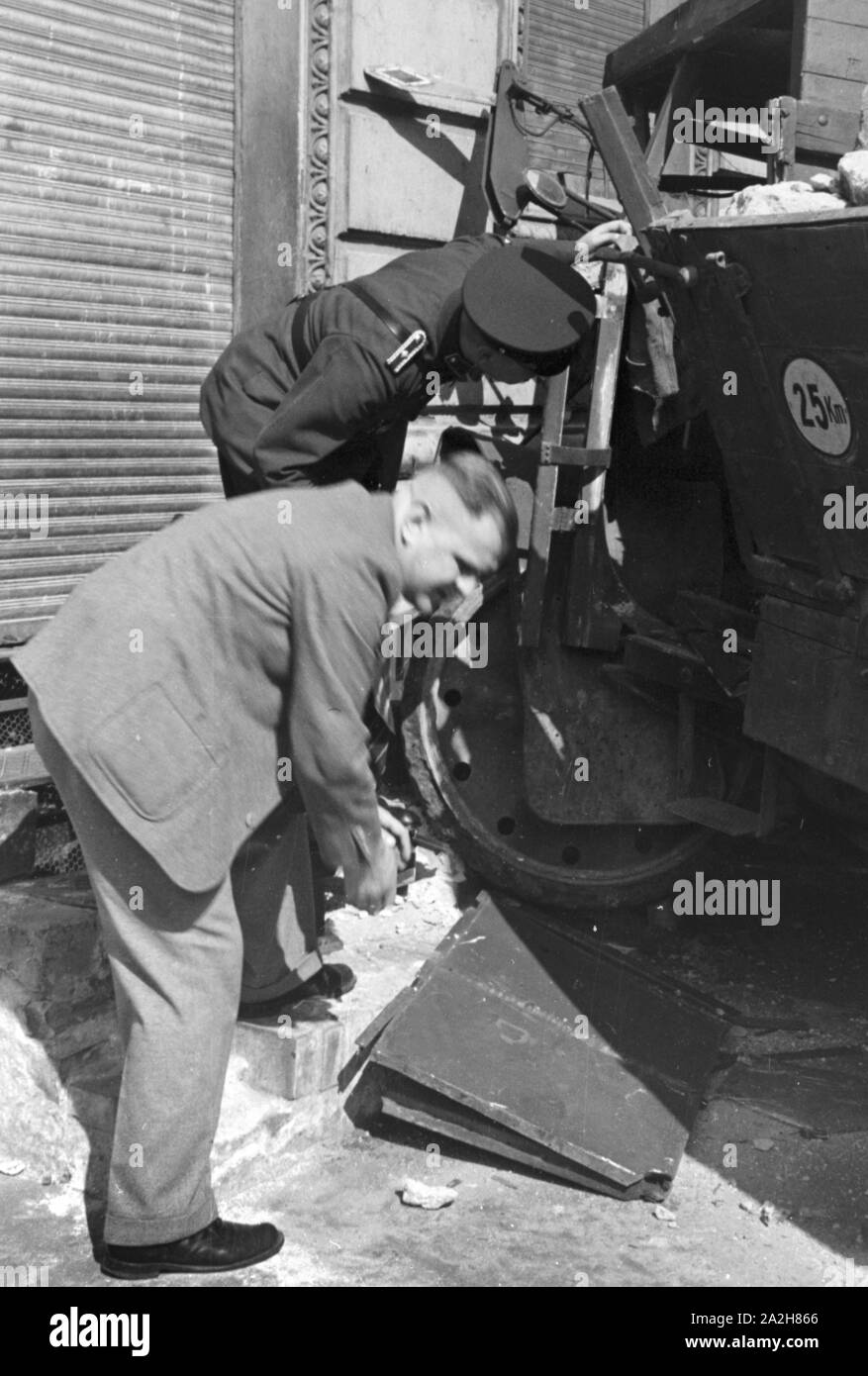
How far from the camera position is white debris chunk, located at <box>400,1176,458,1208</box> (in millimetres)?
3211

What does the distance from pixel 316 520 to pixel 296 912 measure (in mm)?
1251

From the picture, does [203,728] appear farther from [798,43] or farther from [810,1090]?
[798,43]

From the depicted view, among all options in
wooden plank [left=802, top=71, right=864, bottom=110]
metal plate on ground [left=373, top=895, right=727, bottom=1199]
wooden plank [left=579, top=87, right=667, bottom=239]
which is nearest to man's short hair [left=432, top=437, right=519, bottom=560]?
metal plate on ground [left=373, top=895, right=727, bottom=1199]

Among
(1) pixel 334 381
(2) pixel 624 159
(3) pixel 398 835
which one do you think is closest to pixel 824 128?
(2) pixel 624 159

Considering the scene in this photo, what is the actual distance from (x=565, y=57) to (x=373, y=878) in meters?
5.53

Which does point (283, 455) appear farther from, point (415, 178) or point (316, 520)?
point (415, 178)

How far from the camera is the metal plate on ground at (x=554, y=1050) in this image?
11.0 ft

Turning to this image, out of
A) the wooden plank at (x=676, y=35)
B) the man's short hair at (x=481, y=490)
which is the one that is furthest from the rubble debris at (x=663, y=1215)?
the wooden plank at (x=676, y=35)

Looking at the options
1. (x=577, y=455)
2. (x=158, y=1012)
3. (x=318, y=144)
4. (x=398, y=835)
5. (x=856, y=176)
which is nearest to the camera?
(x=158, y=1012)

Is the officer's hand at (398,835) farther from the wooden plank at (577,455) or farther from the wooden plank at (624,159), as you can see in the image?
the wooden plank at (624,159)

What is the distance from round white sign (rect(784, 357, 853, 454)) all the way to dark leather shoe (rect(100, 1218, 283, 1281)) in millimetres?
2225

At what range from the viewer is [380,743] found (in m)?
4.81

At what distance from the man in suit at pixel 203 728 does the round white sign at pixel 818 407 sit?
106cm

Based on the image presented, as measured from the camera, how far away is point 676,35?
483 cm
